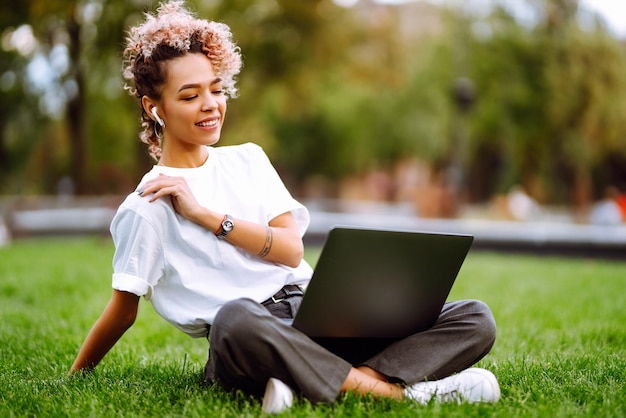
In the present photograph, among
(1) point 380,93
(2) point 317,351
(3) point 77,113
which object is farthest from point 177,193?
(1) point 380,93

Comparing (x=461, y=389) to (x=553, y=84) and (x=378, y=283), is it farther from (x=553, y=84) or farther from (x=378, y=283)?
(x=553, y=84)

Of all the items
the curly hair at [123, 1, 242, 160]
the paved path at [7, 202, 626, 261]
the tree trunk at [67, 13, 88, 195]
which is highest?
the curly hair at [123, 1, 242, 160]

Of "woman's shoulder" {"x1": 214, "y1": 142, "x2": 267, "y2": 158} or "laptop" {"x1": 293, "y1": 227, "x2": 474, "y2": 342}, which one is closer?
"laptop" {"x1": 293, "y1": 227, "x2": 474, "y2": 342}

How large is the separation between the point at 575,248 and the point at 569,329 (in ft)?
29.7

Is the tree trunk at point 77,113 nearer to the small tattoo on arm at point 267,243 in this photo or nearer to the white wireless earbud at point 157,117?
the white wireless earbud at point 157,117

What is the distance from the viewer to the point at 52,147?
35719mm

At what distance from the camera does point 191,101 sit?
3055 mm

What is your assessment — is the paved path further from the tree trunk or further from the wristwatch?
the wristwatch

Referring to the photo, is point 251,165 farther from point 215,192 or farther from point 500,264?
point 500,264

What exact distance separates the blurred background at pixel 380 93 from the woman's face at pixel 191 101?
47.6 ft

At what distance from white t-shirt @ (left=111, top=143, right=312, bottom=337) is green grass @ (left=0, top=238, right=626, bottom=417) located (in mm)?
387

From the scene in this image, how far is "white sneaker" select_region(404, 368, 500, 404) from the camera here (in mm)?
2924

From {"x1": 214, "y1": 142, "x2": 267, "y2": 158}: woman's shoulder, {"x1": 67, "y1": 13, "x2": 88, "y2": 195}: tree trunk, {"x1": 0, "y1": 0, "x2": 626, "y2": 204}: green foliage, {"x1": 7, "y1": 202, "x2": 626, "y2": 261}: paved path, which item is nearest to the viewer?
{"x1": 214, "y1": 142, "x2": 267, "y2": 158}: woman's shoulder

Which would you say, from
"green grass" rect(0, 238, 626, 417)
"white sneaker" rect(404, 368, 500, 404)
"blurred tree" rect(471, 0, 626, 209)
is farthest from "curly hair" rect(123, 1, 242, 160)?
"blurred tree" rect(471, 0, 626, 209)
